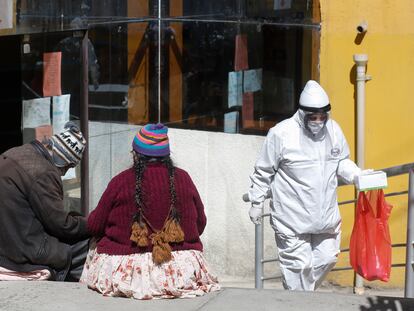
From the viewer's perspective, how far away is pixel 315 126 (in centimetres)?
641

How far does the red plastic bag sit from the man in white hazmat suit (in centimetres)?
23

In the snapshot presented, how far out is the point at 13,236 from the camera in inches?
229

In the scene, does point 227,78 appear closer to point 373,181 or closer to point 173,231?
point 373,181

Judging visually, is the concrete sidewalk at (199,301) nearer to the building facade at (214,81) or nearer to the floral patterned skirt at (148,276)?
the floral patterned skirt at (148,276)

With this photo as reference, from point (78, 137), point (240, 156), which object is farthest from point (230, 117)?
point (78, 137)

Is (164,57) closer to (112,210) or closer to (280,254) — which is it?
(280,254)

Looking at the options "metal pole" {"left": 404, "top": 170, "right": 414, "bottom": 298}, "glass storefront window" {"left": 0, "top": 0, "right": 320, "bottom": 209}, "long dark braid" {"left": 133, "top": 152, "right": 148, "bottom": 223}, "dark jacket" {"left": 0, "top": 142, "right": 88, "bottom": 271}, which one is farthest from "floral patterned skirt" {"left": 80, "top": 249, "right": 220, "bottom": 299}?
"glass storefront window" {"left": 0, "top": 0, "right": 320, "bottom": 209}

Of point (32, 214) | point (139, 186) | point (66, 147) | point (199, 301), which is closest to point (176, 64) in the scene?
point (66, 147)

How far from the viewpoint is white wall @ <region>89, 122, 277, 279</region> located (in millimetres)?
8734

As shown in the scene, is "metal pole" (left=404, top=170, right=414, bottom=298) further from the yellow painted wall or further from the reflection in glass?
the reflection in glass

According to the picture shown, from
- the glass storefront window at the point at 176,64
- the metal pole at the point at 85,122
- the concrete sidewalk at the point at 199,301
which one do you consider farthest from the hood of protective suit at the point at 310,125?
the metal pole at the point at 85,122

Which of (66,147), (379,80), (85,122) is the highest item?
(379,80)

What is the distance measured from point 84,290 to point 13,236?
0.54 meters

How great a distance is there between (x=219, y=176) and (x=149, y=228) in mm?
3485
